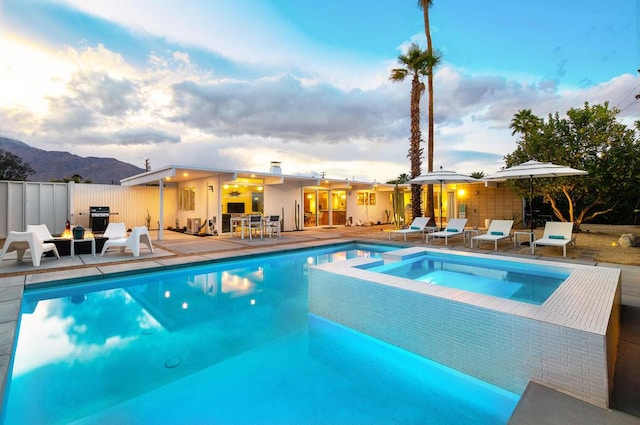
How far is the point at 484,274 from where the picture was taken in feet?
17.7

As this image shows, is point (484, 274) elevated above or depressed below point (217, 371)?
above

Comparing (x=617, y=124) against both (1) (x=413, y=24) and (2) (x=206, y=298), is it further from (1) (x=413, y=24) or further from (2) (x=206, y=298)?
(2) (x=206, y=298)

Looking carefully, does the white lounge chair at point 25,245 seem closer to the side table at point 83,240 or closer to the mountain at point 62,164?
the side table at point 83,240

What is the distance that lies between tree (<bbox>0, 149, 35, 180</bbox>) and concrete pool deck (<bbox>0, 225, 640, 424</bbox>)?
26.0 meters

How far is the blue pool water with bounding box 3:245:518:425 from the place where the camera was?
2.22 metres

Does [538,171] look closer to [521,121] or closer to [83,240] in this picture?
[83,240]

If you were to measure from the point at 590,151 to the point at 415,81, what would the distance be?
262 inches

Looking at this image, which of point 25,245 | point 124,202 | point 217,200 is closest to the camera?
point 25,245

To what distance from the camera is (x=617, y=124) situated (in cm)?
988

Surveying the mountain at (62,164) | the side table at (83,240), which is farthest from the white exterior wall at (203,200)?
the mountain at (62,164)

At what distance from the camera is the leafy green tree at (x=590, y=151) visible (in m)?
9.50

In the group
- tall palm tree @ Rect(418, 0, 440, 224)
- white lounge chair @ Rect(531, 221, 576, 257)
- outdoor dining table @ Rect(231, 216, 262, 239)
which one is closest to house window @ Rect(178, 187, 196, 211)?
outdoor dining table @ Rect(231, 216, 262, 239)

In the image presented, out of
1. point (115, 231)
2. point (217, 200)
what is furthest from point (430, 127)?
point (115, 231)

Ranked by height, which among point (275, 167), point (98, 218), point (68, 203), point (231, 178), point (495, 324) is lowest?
point (495, 324)
